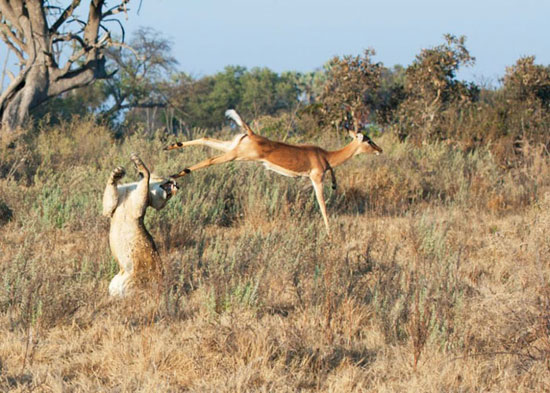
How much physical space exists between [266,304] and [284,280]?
42 cm

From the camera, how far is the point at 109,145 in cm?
1186

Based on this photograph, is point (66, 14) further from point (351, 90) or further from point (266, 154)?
point (266, 154)

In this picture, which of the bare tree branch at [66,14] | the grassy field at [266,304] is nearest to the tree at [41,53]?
the bare tree branch at [66,14]

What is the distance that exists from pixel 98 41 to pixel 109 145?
3.66m

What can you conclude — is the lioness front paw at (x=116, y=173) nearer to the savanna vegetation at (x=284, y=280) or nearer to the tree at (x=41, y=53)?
the savanna vegetation at (x=284, y=280)

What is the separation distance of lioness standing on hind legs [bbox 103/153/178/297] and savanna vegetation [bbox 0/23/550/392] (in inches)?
6.8

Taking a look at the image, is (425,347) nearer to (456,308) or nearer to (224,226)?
(456,308)

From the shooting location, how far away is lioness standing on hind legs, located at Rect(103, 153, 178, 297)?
495 centimetres

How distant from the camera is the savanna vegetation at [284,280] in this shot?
153 inches

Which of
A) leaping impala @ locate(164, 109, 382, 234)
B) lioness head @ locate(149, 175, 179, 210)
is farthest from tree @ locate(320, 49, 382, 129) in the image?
lioness head @ locate(149, 175, 179, 210)

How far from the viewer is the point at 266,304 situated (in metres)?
5.00

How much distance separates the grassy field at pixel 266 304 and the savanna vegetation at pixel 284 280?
0.7 inches

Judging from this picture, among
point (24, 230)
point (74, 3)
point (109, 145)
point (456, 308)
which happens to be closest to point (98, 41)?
point (74, 3)

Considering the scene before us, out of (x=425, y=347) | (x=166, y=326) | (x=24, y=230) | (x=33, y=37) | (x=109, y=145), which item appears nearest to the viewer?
(x=425, y=347)
